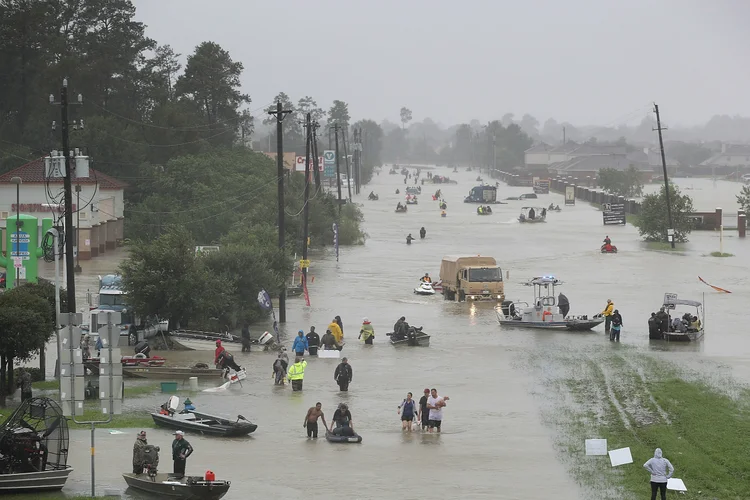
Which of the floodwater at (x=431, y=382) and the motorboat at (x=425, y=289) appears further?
the motorboat at (x=425, y=289)

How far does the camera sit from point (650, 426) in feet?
90.7

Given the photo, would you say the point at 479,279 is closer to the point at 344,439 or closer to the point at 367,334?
the point at 367,334

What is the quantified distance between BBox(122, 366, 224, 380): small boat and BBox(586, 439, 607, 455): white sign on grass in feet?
40.6

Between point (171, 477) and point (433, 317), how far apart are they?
97.8ft

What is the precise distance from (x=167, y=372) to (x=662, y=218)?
202 ft

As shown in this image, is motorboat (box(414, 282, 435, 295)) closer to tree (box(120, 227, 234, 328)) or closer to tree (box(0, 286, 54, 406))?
tree (box(120, 227, 234, 328))

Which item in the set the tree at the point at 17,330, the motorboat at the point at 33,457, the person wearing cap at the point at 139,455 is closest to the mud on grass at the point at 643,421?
the person wearing cap at the point at 139,455

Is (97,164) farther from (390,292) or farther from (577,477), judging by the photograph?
(577,477)

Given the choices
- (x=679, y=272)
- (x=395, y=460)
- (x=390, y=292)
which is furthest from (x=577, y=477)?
(x=679, y=272)

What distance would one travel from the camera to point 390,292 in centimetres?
6066

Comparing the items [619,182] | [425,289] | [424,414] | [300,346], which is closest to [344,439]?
[424,414]

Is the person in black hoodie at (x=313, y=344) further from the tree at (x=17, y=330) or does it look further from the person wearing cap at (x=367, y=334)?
the tree at (x=17, y=330)

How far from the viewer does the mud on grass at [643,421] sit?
23188 millimetres

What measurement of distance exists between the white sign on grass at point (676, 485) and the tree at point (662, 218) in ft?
218
